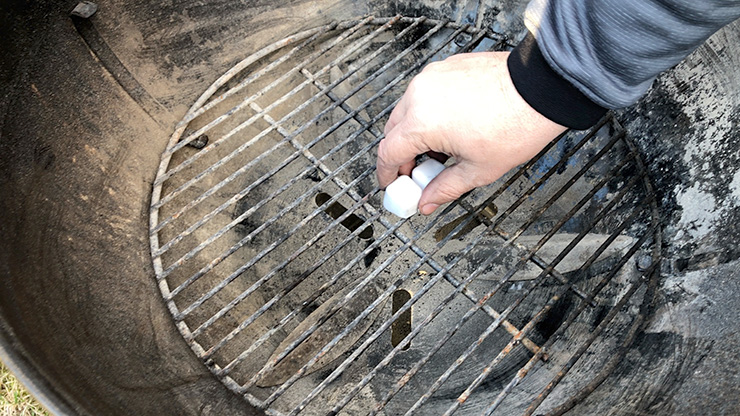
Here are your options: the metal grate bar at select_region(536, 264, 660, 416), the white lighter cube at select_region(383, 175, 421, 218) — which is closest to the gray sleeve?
the white lighter cube at select_region(383, 175, 421, 218)

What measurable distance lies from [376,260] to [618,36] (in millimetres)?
939

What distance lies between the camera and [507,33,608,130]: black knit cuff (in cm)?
82

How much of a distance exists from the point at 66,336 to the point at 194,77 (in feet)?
2.60

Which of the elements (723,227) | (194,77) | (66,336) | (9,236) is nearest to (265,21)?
(194,77)

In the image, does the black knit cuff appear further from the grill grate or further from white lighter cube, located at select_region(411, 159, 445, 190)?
the grill grate

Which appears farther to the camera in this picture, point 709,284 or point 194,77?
point 194,77

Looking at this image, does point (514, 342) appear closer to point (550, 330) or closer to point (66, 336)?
point (550, 330)

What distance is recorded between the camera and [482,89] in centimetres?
89

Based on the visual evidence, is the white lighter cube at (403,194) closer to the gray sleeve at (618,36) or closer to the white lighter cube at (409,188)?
the white lighter cube at (409,188)

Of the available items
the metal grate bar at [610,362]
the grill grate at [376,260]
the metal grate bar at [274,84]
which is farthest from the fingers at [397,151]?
the metal grate bar at [610,362]

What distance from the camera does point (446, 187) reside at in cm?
101

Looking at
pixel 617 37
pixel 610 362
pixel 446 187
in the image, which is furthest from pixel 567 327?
pixel 617 37

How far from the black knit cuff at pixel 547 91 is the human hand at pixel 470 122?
0.05 feet

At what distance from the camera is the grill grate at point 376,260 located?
1201 millimetres
